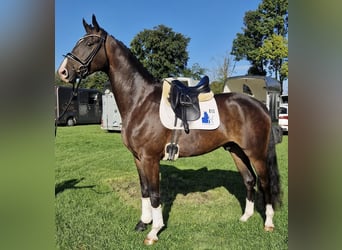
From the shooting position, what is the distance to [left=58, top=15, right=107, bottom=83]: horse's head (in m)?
2.33

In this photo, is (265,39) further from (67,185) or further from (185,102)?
(67,185)

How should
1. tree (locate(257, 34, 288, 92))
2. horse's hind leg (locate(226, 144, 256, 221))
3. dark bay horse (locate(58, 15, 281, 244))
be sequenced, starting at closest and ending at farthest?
tree (locate(257, 34, 288, 92))
dark bay horse (locate(58, 15, 281, 244))
horse's hind leg (locate(226, 144, 256, 221))

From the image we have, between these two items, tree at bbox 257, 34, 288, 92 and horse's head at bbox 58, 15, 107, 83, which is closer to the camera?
tree at bbox 257, 34, 288, 92

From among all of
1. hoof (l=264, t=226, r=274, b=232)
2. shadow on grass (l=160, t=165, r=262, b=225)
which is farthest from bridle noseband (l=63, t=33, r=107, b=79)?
hoof (l=264, t=226, r=274, b=232)

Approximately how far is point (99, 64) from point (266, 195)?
198cm

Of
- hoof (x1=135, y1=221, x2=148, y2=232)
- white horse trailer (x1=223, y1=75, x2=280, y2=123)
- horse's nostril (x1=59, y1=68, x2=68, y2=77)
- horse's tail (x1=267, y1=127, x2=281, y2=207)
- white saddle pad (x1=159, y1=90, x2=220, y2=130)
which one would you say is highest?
horse's nostril (x1=59, y1=68, x2=68, y2=77)

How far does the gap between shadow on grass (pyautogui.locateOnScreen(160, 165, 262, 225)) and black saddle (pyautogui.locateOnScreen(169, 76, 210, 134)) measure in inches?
48.0

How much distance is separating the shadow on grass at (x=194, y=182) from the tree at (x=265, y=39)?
1640 millimetres

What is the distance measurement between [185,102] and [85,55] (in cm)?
A: 95

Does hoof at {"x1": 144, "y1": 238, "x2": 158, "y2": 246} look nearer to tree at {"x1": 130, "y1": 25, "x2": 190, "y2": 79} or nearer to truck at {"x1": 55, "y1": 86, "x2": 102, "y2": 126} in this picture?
truck at {"x1": 55, "y1": 86, "x2": 102, "y2": 126}

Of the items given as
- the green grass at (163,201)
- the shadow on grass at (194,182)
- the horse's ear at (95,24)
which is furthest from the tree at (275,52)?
the shadow on grass at (194,182)

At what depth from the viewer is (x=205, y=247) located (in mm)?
2545

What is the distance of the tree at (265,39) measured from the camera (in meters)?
2.16
